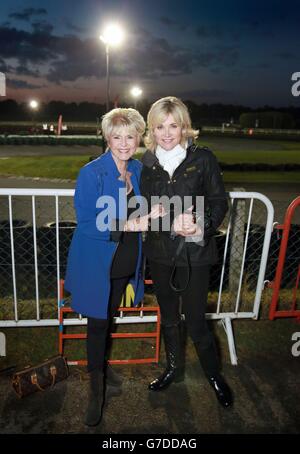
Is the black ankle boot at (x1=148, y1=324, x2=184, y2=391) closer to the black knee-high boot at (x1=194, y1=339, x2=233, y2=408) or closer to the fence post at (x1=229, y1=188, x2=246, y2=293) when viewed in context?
→ the black knee-high boot at (x1=194, y1=339, x2=233, y2=408)

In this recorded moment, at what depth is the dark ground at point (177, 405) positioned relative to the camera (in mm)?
2715

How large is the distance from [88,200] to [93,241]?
1.02 feet

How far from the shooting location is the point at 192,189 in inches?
102

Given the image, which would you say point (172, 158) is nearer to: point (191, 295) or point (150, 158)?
point (150, 158)

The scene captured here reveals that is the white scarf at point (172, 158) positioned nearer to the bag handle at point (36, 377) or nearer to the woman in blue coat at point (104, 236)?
the woman in blue coat at point (104, 236)

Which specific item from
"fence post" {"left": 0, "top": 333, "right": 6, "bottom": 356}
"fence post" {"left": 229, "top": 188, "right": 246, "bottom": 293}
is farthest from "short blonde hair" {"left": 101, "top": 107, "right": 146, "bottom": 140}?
"fence post" {"left": 0, "top": 333, "right": 6, "bottom": 356}

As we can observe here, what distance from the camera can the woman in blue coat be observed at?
253cm

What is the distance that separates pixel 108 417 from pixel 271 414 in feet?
4.30

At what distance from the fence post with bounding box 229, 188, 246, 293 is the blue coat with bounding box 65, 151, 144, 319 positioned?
1.49 meters

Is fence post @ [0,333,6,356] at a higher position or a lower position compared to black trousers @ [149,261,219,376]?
lower

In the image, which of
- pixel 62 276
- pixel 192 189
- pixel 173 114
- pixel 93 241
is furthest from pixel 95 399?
pixel 62 276

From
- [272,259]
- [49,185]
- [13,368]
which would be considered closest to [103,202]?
[13,368]
